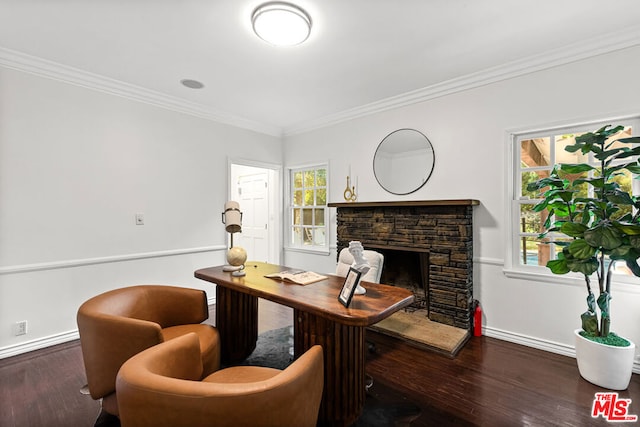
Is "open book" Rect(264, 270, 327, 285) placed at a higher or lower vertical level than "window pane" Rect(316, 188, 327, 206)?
lower

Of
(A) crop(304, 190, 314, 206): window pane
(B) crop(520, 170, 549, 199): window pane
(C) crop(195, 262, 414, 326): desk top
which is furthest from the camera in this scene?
(A) crop(304, 190, 314, 206): window pane

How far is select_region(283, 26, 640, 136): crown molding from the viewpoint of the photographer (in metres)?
2.37

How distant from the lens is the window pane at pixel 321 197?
4520 millimetres

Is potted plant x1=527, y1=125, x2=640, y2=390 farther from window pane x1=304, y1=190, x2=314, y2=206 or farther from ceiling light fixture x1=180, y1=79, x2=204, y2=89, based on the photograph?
ceiling light fixture x1=180, y1=79, x2=204, y2=89

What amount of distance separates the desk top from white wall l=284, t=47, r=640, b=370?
1.61m

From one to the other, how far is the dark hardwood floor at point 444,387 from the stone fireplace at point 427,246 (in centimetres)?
45

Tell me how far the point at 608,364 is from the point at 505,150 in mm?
1839

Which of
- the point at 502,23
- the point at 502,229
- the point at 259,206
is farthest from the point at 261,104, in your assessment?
the point at 502,229

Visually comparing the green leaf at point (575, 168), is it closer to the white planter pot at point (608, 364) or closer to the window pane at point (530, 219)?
the window pane at point (530, 219)

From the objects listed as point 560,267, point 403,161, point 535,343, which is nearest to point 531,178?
point 560,267

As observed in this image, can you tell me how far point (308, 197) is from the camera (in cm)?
475

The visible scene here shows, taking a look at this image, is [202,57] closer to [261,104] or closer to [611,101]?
[261,104]

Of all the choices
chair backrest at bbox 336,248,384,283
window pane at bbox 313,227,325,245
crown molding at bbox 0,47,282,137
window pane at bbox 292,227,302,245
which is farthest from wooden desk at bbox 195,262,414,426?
window pane at bbox 292,227,302,245

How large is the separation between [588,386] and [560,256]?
91 centimetres
